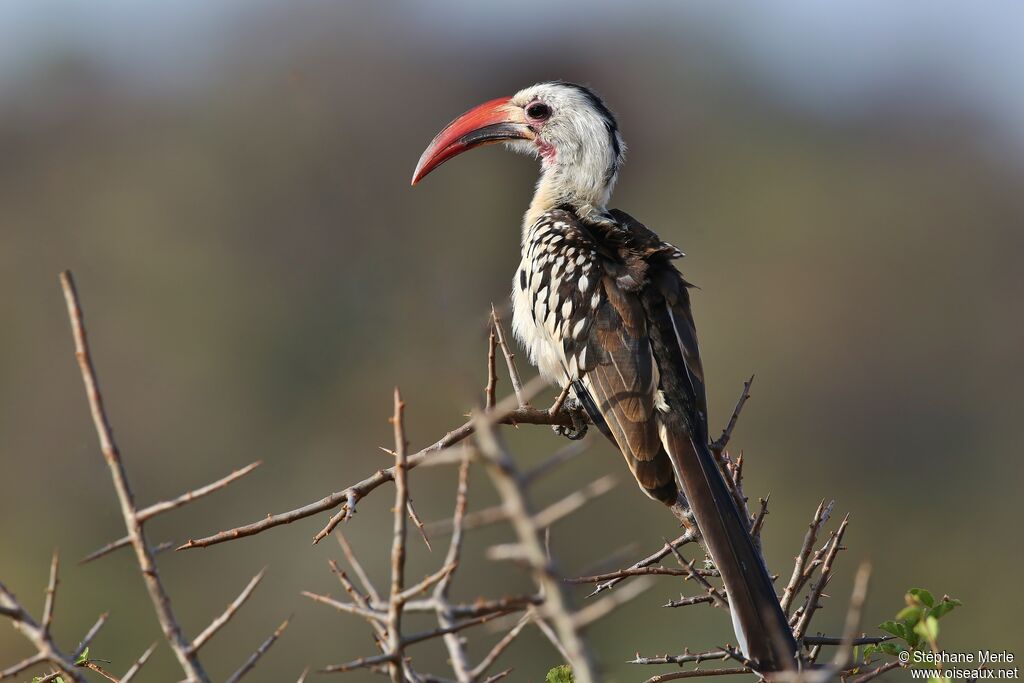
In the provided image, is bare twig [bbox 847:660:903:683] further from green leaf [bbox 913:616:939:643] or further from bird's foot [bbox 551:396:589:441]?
bird's foot [bbox 551:396:589:441]

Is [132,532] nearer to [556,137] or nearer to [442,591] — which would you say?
[442,591]

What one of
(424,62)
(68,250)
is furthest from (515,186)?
(424,62)

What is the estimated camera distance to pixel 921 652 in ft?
8.59

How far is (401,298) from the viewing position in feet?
49.4

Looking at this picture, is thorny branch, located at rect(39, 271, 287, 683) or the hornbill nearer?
thorny branch, located at rect(39, 271, 287, 683)

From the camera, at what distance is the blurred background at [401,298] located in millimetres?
18250

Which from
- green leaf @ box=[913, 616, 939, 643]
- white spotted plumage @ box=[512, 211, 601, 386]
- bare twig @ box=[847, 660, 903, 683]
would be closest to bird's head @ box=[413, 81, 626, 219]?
white spotted plumage @ box=[512, 211, 601, 386]

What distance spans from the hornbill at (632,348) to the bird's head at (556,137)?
0.03ft

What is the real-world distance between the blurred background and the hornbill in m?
→ 7.49

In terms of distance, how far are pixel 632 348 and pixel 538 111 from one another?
164 centimetres

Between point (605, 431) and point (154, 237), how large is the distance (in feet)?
87.7

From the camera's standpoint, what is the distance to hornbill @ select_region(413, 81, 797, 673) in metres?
3.12

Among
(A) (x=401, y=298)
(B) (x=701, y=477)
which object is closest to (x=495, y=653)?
(B) (x=701, y=477)

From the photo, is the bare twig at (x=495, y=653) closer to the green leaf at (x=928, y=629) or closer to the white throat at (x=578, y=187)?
the green leaf at (x=928, y=629)
